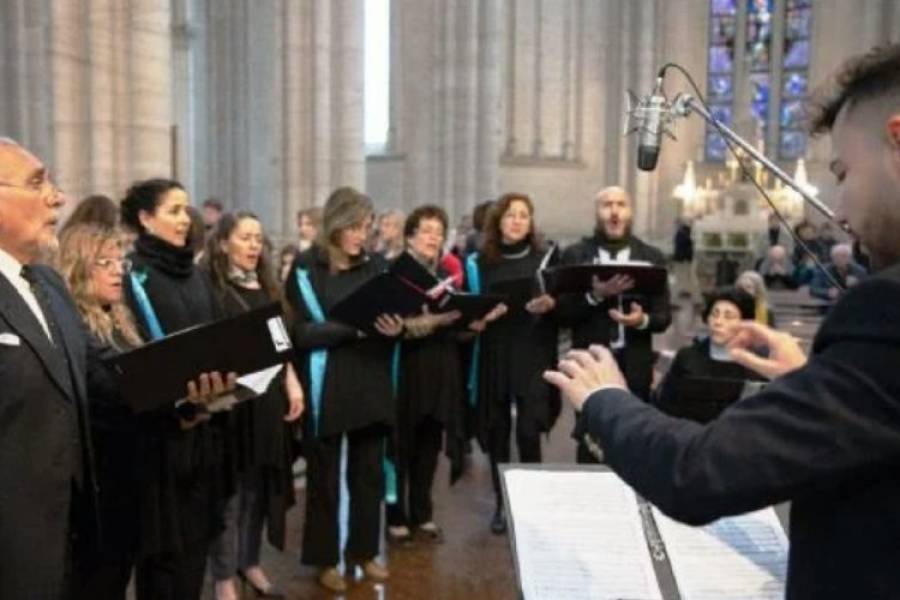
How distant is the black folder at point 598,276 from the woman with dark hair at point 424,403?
23.4 inches

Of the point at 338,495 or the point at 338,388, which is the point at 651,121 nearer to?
the point at 338,388

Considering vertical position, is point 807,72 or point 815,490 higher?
point 807,72

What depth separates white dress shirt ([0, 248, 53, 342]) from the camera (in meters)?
2.42

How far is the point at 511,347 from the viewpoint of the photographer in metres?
5.03

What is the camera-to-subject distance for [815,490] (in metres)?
1.12

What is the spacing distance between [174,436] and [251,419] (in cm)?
71

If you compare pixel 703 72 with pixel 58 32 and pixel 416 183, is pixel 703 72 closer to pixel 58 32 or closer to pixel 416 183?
pixel 416 183

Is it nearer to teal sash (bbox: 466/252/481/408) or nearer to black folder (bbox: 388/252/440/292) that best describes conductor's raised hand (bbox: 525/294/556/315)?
teal sash (bbox: 466/252/481/408)

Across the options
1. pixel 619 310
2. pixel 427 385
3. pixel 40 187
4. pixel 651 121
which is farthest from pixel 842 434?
pixel 619 310

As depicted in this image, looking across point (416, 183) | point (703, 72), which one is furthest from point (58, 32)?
point (703, 72)

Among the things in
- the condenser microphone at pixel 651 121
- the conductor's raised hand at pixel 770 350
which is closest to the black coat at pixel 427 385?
the condenser microphone at pixel 651 121

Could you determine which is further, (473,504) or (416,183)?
(416,183)

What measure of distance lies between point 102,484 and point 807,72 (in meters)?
21.5

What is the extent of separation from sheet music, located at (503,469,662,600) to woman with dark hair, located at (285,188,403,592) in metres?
2.39
